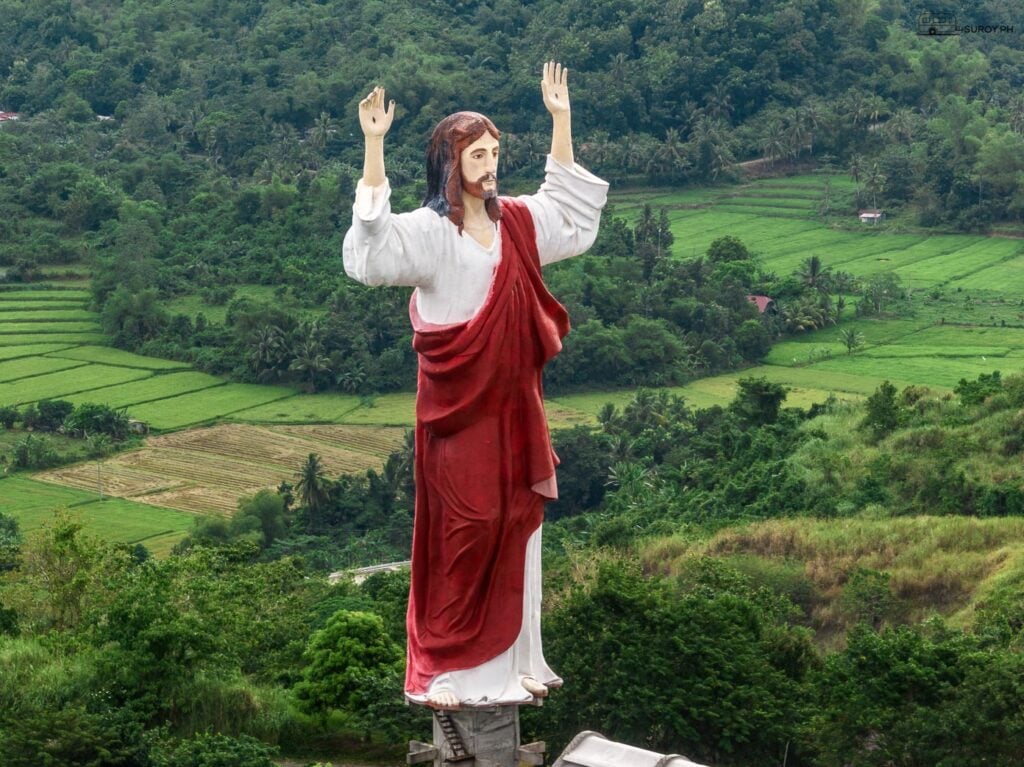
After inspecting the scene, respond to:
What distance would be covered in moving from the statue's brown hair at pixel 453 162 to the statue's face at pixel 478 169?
3 cm

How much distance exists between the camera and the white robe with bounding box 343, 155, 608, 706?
14109mm

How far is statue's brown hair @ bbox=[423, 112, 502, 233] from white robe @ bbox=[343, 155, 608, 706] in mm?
94

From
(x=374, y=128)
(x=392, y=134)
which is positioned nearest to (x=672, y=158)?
(x=392, y=134)

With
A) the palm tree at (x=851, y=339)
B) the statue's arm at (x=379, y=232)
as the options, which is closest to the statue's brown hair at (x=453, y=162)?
the statue's arm at (x=379, y=232)

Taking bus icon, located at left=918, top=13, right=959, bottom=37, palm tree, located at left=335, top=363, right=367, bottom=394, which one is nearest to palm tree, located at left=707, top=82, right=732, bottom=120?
bus icon, located at left=918, top=13, right=959, bottom=37

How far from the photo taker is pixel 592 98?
71250mm

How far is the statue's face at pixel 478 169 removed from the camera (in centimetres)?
1455

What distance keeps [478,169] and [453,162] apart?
0.55 ft

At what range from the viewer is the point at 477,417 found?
1446 cm

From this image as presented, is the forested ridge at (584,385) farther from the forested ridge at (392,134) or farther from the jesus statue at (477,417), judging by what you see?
the jesus statue at (477,417)

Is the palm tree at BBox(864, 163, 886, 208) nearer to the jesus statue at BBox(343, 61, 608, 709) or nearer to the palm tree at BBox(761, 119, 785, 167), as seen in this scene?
the palm tree at BBox(761, 119, 785, 167)

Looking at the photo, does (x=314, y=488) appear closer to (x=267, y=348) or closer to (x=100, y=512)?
(x=100, y=512)

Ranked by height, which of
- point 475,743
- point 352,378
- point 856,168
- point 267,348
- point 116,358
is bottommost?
point 352,378

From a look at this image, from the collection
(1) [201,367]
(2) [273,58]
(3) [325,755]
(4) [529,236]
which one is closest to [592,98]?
(2) [273,58]
